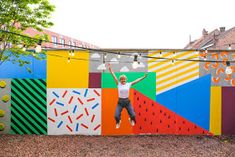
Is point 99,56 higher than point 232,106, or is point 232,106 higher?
point 99,56

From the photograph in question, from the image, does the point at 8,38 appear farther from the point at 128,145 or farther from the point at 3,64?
the point at 128,145

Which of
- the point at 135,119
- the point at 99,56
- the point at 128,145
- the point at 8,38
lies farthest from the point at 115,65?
the point at 8,38

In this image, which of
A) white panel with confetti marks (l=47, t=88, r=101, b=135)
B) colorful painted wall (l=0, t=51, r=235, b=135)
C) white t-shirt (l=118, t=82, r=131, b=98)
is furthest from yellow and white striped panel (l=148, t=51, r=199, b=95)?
white panel with confetti marks (l=47, t=88, r=101, b=135)

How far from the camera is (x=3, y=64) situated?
29.7ft

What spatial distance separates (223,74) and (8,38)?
7262 millimetres

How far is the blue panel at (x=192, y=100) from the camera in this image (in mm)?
9047

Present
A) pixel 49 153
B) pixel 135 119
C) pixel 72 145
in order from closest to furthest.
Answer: pixel 49 153
pixel 72 145
pixel 135 119

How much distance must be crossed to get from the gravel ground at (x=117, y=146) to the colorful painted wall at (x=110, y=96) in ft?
1.50

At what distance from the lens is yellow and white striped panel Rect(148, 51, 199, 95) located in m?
9.05

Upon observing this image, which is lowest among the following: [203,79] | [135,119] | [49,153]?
A: [49,153]

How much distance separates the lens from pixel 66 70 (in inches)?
356

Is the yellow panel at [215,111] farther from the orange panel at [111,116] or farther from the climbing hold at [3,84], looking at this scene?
the climbing hold at [3,84]

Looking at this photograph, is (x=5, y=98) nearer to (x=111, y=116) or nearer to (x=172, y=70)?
(x=111, y=116)

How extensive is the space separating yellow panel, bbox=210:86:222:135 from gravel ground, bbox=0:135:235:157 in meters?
0.37
